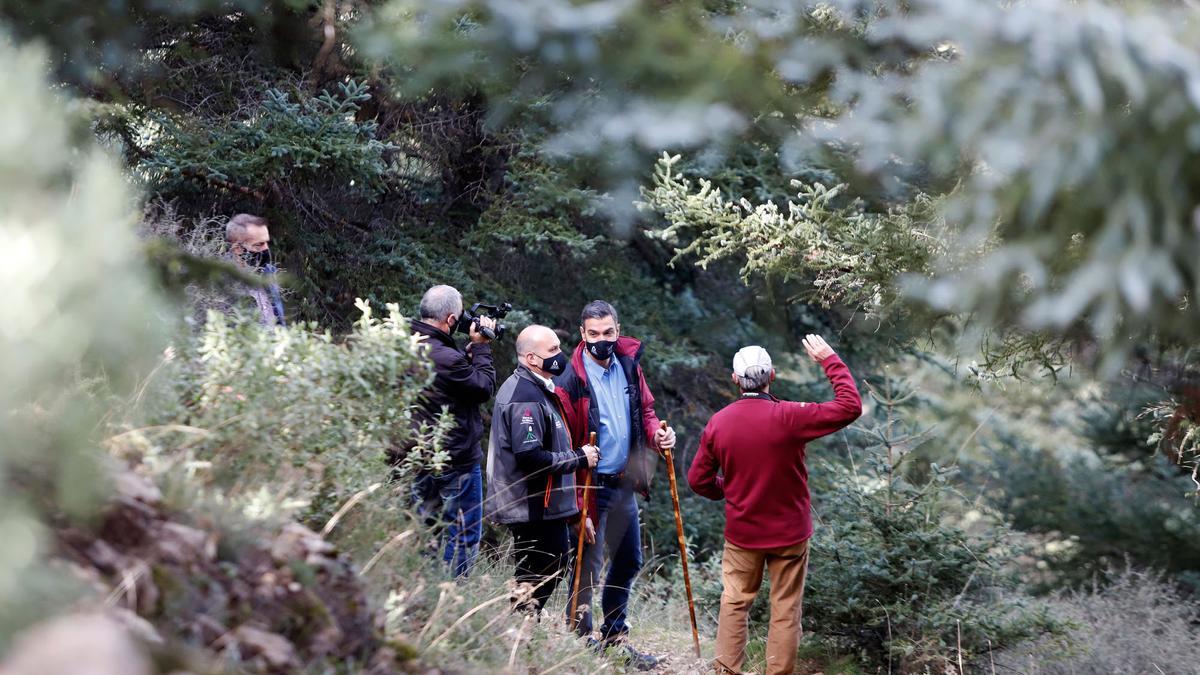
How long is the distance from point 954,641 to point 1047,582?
32.4ft

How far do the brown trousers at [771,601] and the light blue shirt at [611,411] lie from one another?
83 cm

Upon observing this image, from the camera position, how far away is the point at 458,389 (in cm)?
644

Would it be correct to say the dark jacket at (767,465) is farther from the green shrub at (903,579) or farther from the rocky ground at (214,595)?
the rocky ground at (214,595)

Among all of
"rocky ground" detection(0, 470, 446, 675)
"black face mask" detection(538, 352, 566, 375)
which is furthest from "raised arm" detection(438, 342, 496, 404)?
"rocky ground" detection(0, 470, 446, 675)

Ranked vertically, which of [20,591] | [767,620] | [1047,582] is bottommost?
[1047,582]

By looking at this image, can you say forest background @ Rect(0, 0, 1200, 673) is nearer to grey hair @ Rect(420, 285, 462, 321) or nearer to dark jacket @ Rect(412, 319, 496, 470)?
dark jacket @ Rect(412, 319, 496, 470)

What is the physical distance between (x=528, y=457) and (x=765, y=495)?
1.30m

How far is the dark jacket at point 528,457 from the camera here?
5.97 meters

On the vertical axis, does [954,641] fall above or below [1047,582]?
above

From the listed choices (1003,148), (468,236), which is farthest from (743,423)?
(468,236)

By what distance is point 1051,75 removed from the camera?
10.1 ft

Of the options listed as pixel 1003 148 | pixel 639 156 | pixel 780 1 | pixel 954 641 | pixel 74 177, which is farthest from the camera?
pixel 639 156

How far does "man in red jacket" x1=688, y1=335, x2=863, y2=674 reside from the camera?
5.86 m

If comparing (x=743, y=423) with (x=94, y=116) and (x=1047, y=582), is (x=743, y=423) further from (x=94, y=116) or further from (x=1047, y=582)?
(x=1047, y=582)
